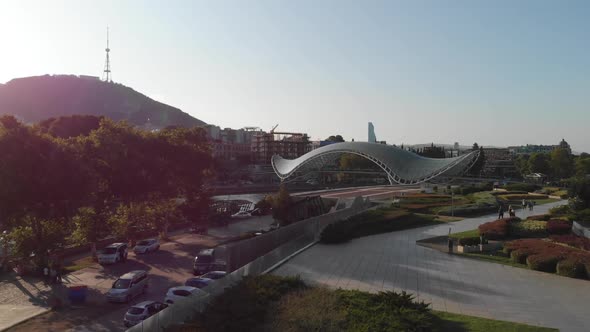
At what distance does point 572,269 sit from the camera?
1519cm

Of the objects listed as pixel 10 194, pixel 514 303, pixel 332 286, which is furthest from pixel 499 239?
pixel 10 194

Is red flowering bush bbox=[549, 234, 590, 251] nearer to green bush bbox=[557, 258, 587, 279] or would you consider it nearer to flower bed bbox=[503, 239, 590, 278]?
flower bed bbox=[503, 239, 590, 278]

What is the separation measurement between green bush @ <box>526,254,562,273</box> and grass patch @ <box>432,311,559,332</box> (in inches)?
276

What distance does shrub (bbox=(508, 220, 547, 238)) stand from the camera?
2198 centimetres

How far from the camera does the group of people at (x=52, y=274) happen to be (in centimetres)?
1986

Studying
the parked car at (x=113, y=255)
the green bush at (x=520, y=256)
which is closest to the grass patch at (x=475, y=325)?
the green bush at (x=520, y=256)

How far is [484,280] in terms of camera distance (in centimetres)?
1462

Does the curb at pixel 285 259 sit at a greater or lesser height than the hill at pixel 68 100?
lesser

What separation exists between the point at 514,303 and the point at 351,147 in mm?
59609

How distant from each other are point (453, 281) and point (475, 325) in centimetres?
462

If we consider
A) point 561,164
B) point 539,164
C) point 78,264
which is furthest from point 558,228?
point 539,164

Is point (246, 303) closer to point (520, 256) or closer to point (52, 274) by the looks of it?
point (520, 256)

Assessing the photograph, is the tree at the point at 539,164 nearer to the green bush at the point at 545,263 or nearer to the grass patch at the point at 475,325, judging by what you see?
the green bush at the point at 545,263

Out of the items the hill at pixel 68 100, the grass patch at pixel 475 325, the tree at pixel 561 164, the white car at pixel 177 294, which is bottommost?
the white car at pixel 177 294
